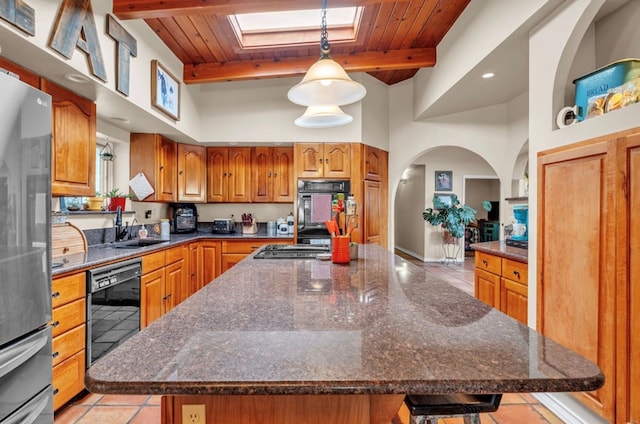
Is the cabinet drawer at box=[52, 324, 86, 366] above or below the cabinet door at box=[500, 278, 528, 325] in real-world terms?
below

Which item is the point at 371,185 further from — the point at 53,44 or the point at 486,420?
the point at 53,44

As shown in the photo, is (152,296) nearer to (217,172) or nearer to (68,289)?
(68,289)

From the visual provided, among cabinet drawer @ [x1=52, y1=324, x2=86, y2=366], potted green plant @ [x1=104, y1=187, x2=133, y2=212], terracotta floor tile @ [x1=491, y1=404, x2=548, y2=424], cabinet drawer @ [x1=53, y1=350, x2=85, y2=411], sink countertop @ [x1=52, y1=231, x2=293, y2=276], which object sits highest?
potted green plant @ [x1=104, y1=187, x2=133, y2=212]

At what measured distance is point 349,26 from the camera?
10.4ft

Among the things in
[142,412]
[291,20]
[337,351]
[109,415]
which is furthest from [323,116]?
[109,415]

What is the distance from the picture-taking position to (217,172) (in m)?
4.40

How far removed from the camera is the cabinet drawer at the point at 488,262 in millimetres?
2562

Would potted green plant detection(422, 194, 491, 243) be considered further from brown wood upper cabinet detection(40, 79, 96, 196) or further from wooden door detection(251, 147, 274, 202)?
brown wood upper cabinet detection(40, 79, 96, 196)

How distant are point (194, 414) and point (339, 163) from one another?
12.0 ft

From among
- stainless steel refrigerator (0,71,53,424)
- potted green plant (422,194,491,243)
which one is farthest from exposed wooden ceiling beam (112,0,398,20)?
potted green plant (422,194,491,243)

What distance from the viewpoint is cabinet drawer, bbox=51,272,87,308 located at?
5.75ft

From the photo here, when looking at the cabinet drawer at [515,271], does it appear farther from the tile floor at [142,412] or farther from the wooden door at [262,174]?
the wooden door at [262,174]

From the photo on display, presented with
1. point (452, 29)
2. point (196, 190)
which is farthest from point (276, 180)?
point (452, 29)

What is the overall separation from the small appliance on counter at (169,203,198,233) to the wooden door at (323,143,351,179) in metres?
1.95
